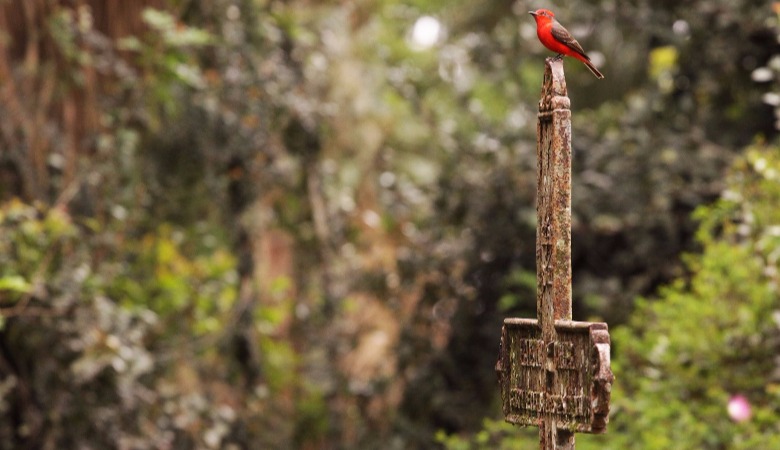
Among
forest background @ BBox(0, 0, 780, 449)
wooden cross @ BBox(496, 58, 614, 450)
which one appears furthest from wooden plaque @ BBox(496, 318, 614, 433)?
forest background @ BBox(0, 0, 780, 449)

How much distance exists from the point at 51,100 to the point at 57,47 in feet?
1.08

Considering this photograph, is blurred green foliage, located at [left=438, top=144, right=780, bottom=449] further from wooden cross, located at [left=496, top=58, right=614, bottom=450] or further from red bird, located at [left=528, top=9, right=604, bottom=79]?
wooden cross, located at [left=496, top=58, right=614, bottom=450]

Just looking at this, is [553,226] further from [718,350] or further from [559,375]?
[718,350]

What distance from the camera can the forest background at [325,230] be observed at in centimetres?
562

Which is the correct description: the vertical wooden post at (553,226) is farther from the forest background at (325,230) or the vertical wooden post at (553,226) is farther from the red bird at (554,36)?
the forest background at (325,230)

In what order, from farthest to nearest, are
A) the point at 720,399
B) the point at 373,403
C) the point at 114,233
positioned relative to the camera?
the point at 373,403, the point at 114,233, the point at 720,399

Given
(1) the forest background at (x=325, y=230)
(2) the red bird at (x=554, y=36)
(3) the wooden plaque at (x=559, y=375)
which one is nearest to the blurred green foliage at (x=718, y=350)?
(1) the forest background at (x=325, y=230)

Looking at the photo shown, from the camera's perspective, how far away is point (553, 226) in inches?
116

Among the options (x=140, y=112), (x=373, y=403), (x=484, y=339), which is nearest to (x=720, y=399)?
(x=484, y=339)

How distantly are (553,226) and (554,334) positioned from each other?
293mm

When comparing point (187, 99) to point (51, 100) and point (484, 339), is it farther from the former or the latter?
point (484, 339)

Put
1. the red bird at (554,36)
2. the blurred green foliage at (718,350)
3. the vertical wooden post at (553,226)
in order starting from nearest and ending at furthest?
1. the vertical wooden post at (553,226)
2. the red bird at (554,36)
3. the blurred green foliage at (718,350)

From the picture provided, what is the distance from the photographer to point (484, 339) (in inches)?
293

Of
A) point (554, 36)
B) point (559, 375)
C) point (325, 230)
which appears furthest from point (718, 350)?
point (325, 230)
